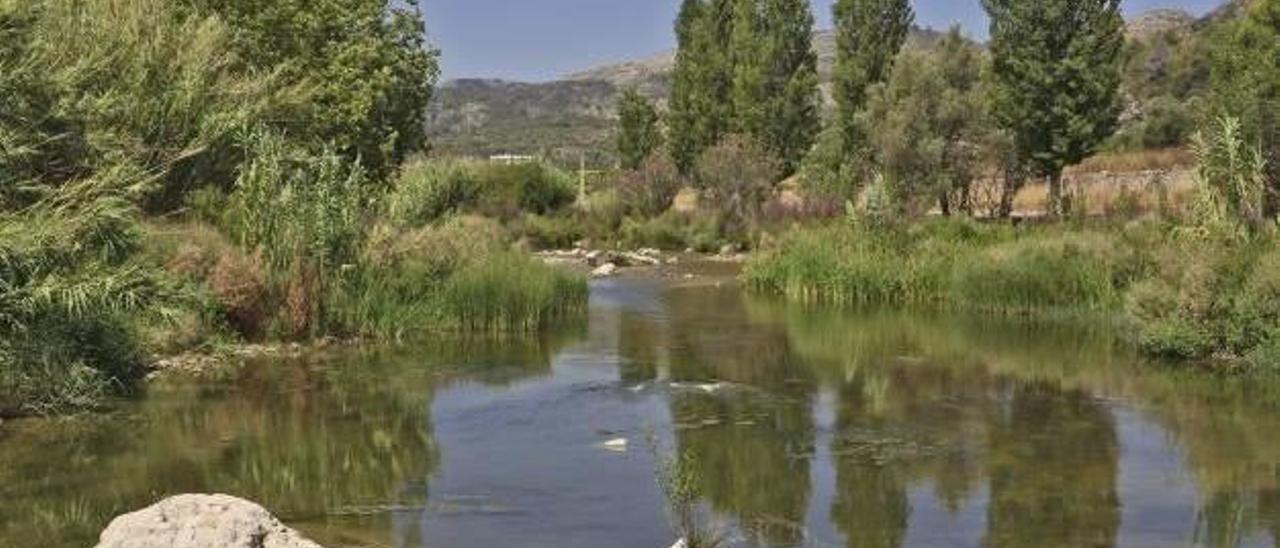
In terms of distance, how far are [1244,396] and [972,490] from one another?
6.10 meters

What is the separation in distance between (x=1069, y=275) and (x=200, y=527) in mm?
19126

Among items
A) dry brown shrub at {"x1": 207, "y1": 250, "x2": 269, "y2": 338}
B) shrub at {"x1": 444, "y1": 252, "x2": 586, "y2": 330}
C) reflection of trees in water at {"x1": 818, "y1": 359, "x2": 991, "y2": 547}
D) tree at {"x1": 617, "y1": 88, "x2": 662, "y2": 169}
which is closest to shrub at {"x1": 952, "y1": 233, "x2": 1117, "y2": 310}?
reflection of trees in water at {"x1": 818, "y1": 359, "x2": 991, "y2": 547}

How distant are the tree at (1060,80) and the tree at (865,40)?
373 inches

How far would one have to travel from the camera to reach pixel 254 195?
2045cm

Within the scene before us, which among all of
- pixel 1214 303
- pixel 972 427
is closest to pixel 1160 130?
pixel 1214 303

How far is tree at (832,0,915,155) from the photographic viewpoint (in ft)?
155

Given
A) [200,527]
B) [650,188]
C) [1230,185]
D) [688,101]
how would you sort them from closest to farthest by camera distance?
[200,527] → [1230,185] → [650,188] → [688,101]

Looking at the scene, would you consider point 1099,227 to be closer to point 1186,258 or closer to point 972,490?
point 1186,258

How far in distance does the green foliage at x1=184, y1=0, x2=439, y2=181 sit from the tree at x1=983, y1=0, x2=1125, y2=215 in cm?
1606

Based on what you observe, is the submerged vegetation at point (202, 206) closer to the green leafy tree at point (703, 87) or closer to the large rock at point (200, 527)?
the large rock at point (200, 527)

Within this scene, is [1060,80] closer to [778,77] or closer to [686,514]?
[778,77]

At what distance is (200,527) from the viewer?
7781mm

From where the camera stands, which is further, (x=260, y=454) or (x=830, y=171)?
(x=830, y=171)

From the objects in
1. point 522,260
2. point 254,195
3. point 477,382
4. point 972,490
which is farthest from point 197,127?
point 972,490
